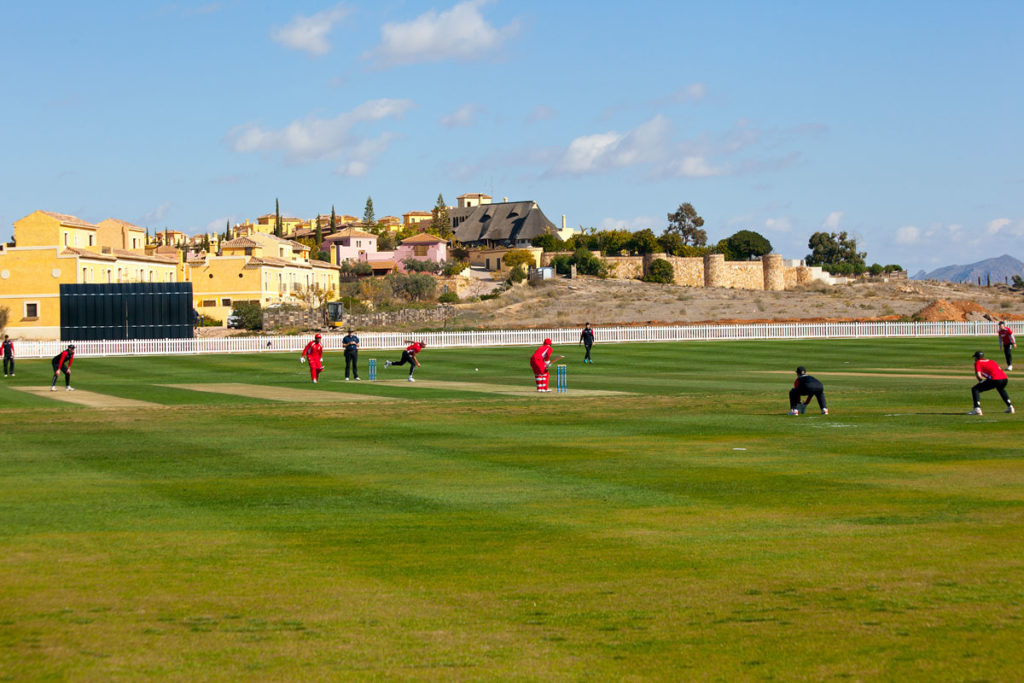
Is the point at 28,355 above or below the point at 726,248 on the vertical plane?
below

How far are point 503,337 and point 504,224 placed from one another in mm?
111315

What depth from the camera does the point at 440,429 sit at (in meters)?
22.0

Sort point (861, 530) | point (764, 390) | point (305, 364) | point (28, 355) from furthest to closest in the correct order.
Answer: point (28, 355)
point (305, 364)
point (764, 390)
point (861, 530)

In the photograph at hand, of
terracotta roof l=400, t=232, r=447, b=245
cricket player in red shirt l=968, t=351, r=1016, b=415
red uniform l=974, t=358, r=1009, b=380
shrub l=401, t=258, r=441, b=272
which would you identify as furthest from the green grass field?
terracotta roof l=400, t=232, r=447, b=245

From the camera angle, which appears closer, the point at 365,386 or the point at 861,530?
the point at 861,530

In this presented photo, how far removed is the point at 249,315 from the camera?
9219 cm

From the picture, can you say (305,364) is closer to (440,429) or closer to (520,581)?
(440,429)

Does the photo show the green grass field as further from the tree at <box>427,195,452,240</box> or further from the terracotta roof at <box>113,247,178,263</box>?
the tree at <box>427,195,452,240</box>

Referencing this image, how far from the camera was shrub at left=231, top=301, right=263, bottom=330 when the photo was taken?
9212 centimetres

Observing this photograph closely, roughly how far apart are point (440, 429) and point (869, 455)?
28.6 ft

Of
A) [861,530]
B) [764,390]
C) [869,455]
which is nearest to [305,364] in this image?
[764,390]

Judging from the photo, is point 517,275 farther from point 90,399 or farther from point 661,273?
point 90,399

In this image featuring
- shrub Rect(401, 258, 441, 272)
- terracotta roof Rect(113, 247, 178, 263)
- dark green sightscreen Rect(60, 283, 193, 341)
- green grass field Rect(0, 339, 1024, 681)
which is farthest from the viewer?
shrub Rect(401, 258, 441, 272)

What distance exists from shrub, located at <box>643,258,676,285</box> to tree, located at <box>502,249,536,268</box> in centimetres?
1654
